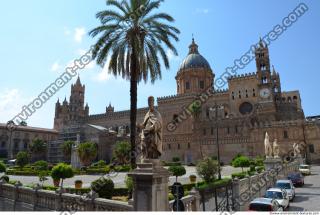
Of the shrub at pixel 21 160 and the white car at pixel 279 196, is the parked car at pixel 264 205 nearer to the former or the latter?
the white car at pixel 279 196

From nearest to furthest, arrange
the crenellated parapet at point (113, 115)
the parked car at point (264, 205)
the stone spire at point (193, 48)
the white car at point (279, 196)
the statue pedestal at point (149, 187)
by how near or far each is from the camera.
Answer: the statue pedestal at point (149, 187) → the parked car at point (264, 205) → the white car at point (279, 196) → the stone spire at point (193, 48) → the crenellated parapet at point (113, 115)

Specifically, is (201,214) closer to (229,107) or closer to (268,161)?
(268,161)

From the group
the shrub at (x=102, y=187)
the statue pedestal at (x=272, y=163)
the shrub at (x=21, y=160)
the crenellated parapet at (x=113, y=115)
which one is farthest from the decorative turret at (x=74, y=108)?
the shrub at (x=102, y=187)

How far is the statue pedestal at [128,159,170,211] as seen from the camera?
7.91 metres

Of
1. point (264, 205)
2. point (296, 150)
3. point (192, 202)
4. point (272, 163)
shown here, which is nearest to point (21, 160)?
point (272, 163)

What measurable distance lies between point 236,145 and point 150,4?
40661 mm

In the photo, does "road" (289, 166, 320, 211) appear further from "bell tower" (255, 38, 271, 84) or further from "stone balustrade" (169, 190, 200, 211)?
"bell tower" (255, 38, 271, 84)

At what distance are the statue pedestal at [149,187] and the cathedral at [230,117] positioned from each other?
3852cm

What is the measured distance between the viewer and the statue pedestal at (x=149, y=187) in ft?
26.0

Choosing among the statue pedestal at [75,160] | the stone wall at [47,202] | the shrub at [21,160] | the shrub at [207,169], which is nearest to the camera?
the stone wall at [47,202]

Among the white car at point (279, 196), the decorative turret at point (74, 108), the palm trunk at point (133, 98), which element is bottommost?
the white car at point (279, 196)

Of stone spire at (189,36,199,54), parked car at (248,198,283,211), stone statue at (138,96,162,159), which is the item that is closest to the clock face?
stone spire at (189,36,199,54)

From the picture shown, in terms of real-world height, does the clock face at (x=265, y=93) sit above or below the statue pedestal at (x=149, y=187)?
above

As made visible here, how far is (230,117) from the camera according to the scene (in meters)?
55.8
